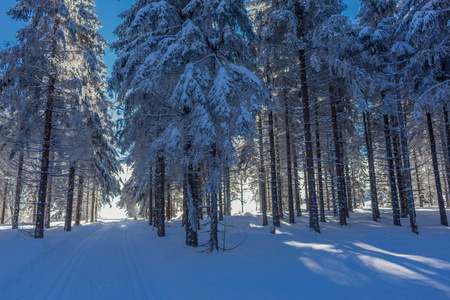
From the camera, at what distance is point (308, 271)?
217 inches

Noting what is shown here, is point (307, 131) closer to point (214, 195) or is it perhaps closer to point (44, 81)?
point (214, 195)

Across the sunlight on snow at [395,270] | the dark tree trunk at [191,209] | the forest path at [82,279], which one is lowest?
the forest path at [82,279]

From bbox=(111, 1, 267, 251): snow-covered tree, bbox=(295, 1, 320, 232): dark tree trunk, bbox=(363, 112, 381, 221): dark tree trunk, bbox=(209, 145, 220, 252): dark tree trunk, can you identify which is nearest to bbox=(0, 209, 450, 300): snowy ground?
bbox=(209, 145, 220, 252): dark tree trunk

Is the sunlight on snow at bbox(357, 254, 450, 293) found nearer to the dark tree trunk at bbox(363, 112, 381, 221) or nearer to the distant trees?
the dark tree trunk at bbox(363, 112, 381, 221)

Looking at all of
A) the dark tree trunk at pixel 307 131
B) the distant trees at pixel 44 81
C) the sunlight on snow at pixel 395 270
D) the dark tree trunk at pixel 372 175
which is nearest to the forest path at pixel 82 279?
the sunlight on snow at pixel 395 270

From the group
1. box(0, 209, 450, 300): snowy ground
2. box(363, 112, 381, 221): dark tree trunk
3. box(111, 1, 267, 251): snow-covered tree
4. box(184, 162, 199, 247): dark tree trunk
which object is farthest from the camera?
box(363, 112, 381, 221): dark tree trunk

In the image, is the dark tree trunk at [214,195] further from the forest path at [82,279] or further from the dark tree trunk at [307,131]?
the dark tree trunk at [307,131]

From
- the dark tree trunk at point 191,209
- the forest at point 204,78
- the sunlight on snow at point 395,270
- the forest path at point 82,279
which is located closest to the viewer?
the sunlight on snow at point 395,270

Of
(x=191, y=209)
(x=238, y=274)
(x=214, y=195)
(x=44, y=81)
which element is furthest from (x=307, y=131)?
(x=44, y=81)

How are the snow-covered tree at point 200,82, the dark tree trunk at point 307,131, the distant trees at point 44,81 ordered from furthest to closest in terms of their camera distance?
the dark tree trunk at point 307,131 < the distant trees at point 44,81 < the snow-covered tree at point 200,82

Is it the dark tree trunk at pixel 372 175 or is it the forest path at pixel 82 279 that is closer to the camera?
the forest path at pixel 82 279

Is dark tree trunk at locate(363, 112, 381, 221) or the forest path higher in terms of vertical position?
dark tree trunk at locate(363, 112, 381, 221)

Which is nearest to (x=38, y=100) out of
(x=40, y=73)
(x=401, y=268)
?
(x=40, y=73)

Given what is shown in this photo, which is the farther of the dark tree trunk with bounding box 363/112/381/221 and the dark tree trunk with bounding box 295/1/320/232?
the dark tree trunk with bounding box 363/112/381/221
